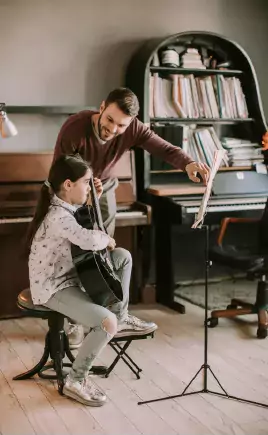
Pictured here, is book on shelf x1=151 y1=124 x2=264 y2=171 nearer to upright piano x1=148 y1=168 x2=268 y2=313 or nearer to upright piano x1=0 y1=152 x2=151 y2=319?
upright piano x1=148 y1=168 x2=268 y2=313

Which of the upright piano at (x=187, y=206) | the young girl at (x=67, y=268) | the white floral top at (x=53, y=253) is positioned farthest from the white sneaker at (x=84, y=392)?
the upright piano at (x=187, y=206)

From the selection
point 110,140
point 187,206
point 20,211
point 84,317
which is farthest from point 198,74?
point 84,317

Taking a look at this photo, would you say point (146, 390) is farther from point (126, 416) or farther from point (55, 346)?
point (55, 346)

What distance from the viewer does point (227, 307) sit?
4.15 meters

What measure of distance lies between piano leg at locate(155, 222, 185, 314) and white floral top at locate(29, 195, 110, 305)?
154cm

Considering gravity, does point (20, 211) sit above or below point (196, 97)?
below

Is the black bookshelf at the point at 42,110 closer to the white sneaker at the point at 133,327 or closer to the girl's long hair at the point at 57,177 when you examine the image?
the girl's long hair at the point at 57,177

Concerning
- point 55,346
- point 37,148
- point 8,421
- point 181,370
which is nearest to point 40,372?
point 55,346

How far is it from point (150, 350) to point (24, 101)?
6.22 ft

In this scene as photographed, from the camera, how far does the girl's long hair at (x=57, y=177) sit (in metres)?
2.76

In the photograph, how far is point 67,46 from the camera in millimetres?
4359

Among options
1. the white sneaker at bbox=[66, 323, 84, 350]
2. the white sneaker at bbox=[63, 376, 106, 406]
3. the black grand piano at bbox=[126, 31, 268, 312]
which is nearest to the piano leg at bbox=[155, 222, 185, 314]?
the black grand piano at bbox=[126, 31, 268, 312]

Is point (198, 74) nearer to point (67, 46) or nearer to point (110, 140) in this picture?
point (67, 46)

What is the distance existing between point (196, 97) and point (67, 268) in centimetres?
215
